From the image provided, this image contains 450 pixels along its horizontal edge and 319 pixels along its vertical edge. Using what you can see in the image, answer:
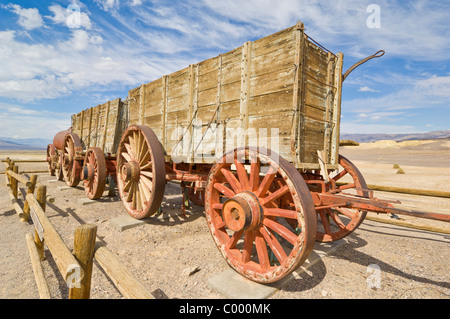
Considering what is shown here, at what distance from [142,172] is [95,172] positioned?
2.44m

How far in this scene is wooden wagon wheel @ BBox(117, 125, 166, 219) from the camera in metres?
3.65

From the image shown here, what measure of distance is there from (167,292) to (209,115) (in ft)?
7.77

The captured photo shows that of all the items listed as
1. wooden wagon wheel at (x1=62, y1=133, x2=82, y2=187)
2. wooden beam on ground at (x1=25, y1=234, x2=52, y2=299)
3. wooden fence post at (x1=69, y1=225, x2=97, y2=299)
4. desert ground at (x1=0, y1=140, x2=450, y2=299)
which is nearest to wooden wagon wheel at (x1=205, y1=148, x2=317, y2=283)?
desert ground at (x1=0, y1=140, x2=450, y2=299)

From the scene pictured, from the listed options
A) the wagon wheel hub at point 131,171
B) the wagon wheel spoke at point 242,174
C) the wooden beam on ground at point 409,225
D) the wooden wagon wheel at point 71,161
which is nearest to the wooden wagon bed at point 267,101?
the wagon wheel spoke at point 242,174

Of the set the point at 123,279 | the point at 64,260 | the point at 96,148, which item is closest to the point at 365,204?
the point at 123,279

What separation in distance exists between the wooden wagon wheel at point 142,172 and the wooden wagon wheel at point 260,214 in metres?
1.19

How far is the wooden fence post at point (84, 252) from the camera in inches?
63.7

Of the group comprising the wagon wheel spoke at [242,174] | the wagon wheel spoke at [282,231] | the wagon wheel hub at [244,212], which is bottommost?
the wagon wheel spoke at [282,231]

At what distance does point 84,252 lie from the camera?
5.46 ft

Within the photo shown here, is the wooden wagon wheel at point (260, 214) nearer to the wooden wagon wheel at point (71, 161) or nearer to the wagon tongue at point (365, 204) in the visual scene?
the wagon tongue at point (365, 204)

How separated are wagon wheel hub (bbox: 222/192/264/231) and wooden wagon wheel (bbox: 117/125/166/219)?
5.25 feet

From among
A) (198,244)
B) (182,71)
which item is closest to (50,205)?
(198,244)

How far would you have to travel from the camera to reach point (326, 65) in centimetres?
302
